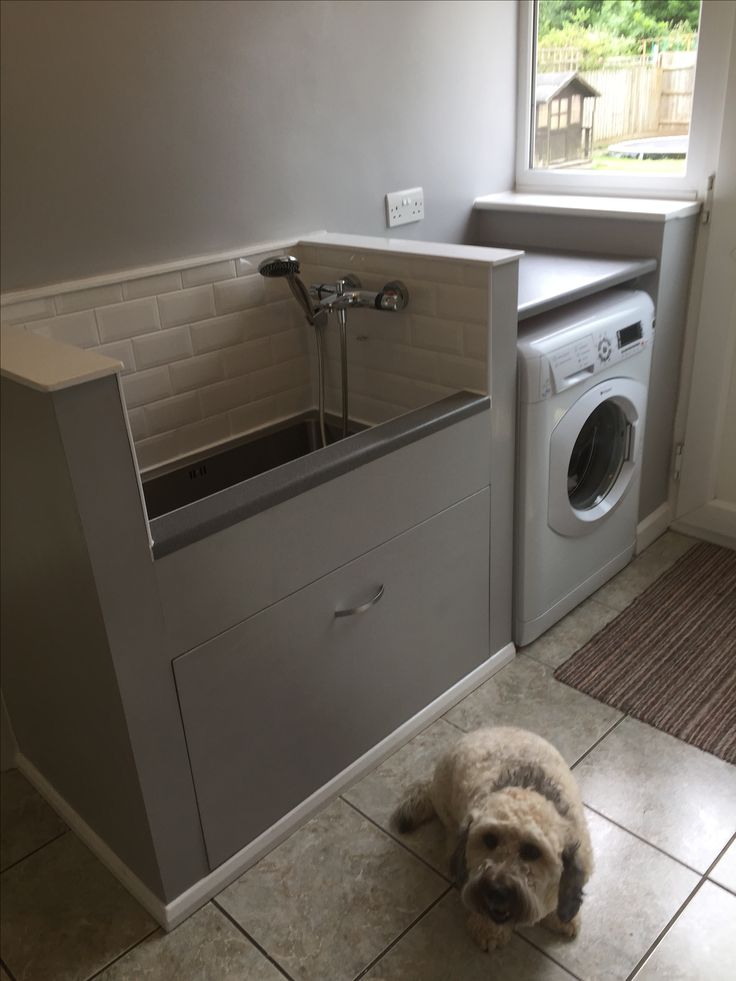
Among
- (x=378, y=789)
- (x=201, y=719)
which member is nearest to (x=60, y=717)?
(x=201, y=719)

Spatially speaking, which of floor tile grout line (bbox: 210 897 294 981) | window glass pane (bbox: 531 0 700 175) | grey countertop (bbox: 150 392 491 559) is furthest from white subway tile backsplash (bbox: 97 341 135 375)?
window glass pane (bbox: 531 0 700 175)

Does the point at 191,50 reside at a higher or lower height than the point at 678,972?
higher

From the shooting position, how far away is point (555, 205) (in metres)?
2.57

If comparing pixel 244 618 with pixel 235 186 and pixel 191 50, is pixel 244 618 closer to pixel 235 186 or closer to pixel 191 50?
pixel 235 186

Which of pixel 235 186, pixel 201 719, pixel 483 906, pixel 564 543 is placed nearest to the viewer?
pixel 483 906

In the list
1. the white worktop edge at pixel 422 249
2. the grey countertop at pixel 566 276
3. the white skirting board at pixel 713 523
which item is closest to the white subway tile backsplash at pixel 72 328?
the white worktop edge at pixel 422 249

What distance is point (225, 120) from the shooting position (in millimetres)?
1934

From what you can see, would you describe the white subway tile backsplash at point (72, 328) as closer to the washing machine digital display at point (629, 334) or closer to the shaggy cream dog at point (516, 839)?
the shaggy cream dog at point (516, 839)

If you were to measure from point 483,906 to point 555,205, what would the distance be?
199cm

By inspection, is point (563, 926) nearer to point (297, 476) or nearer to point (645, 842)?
point (645, 842)

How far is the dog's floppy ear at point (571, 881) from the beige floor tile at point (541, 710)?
0.55 m

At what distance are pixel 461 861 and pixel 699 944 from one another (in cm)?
50

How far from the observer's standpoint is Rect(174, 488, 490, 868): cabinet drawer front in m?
1.57

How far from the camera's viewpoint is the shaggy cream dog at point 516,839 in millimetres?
1382
